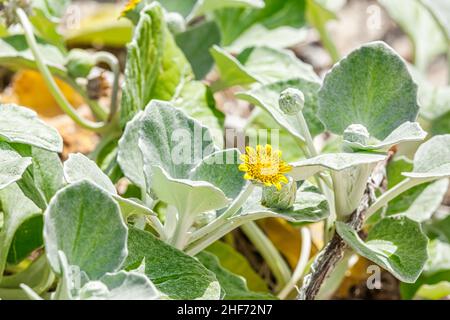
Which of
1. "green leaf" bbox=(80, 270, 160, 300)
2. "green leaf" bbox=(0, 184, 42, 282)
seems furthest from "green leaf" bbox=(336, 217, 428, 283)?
"green leaf" bbox=(0, 184, 42, 282)

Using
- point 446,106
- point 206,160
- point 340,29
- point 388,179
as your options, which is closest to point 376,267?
point 388,179

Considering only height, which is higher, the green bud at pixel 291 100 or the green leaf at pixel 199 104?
the green bud at pixel 291 100

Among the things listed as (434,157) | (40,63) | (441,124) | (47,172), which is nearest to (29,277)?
(47,172)

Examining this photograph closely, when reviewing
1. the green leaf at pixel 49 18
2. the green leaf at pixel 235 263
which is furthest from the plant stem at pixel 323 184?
the green leaf at pixel 49 18

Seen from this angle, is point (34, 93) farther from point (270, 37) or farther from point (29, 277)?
point (29, 277)

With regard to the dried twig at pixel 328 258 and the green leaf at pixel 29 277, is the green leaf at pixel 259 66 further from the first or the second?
the green leaf at pixel 29 277
